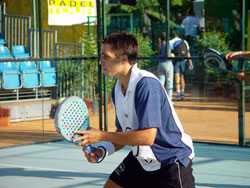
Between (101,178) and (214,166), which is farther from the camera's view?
(214,166)

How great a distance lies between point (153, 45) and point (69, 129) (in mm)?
9901

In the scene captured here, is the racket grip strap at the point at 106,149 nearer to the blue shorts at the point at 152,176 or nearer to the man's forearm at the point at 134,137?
the blue shorts at the point at 152,176

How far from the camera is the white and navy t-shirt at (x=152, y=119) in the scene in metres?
3.30

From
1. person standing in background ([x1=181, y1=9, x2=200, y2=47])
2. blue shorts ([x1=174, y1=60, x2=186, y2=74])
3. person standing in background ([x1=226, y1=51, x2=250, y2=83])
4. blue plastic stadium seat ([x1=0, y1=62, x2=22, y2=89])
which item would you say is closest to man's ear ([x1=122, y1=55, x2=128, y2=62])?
person standing in background ([x1=226, y1=51, x2=250, y2=83])

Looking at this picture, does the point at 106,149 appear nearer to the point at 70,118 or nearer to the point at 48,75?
the point at 70,118

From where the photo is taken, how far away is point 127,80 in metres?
3.53

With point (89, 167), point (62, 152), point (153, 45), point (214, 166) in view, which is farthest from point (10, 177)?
point (153, 45)

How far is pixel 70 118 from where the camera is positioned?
3311mm

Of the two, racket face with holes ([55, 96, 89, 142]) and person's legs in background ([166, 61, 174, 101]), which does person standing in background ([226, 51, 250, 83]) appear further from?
person's legs in background ([166, 61, 174, 101])

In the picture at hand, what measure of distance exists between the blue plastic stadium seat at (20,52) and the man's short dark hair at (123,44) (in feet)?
30.0

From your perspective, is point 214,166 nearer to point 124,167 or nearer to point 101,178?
point 101,178

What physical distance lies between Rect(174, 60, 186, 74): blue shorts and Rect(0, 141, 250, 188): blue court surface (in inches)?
55.4

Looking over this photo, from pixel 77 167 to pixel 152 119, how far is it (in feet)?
12.3

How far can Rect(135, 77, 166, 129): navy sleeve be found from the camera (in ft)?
10.8
